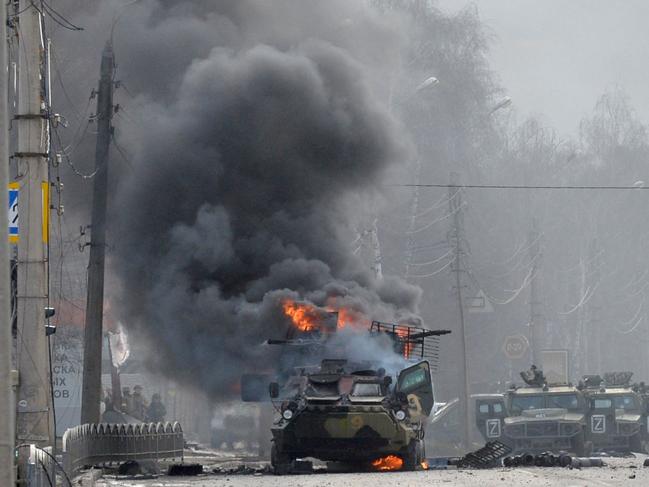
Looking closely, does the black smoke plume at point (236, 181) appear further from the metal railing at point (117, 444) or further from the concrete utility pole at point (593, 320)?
the concrete utility pole at point (593, 320)

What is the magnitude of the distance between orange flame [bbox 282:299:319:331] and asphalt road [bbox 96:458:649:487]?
184 inches

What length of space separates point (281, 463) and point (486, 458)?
4.05m

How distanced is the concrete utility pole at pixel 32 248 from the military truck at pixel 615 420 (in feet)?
49.5

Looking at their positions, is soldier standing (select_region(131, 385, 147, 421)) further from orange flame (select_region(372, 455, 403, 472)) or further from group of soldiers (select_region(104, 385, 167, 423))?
orange flame (select_region(372, 455, 403, 472))

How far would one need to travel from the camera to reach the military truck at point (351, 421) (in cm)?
1867

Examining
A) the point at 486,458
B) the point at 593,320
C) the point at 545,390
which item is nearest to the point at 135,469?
the point at 486,458

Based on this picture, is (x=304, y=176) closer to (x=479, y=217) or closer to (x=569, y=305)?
(x=479, y=217)

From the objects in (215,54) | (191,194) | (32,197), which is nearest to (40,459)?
(32,197)

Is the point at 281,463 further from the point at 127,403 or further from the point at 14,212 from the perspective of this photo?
the point at 127,403

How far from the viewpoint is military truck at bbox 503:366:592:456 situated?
2853 centimetres

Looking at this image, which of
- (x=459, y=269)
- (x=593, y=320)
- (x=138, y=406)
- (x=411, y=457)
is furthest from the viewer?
(x=593, y=320)

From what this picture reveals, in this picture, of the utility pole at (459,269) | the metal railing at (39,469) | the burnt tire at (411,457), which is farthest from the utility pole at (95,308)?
the utility pole at (459,269)

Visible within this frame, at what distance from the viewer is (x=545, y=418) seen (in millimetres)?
28797

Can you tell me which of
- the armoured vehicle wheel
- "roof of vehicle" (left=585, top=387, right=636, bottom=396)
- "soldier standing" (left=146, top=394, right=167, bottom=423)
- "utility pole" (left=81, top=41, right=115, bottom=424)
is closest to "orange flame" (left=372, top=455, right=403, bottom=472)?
the armoured vehicle wheel
